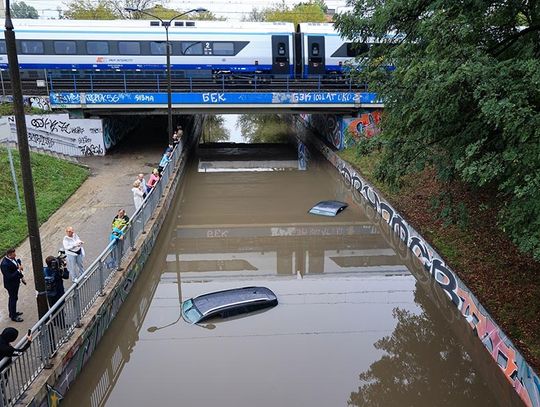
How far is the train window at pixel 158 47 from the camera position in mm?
28094

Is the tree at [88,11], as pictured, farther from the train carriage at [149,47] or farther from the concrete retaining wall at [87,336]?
the concrete retaining wall at [87,336]

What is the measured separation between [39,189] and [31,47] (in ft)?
41.8

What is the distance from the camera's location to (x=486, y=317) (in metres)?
10.2

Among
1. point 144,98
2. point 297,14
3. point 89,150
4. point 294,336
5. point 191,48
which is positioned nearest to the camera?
point 294,336

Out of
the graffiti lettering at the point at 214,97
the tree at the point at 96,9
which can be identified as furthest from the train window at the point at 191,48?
the tree at the point at 96,9

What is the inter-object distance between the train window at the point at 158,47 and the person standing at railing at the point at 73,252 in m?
19.7

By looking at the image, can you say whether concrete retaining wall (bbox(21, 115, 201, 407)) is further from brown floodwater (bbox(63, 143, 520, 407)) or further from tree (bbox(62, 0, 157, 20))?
tree (bbox(62, 0, 157, 20))

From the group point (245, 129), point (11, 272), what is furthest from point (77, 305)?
point (245, 129)

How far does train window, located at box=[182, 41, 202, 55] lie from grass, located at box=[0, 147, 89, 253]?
9.82 m

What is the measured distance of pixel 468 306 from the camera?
1135 centimetres

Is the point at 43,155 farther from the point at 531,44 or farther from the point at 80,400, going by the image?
the point at 531,44

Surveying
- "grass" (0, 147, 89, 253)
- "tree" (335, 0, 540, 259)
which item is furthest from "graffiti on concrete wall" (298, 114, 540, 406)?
"grass" (0, 147, 89, 253)

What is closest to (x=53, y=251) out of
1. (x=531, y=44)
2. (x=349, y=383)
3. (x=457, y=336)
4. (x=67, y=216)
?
(x=67, y=216)

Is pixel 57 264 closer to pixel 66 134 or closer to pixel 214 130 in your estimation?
pixel 66 134
